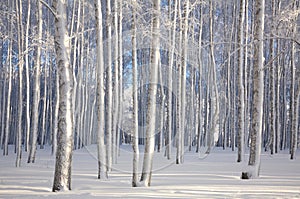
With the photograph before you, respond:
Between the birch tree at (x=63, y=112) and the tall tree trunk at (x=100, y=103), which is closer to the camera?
the birch tree at (x=63, y=112)

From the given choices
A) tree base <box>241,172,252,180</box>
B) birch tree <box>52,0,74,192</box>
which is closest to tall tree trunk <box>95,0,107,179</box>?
birch tree <box>52,0,74,192</box>

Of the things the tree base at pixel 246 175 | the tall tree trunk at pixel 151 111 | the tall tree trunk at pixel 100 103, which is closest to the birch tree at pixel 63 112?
the tall tree trunk at pixel 151 111

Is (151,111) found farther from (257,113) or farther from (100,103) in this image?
(257,113)

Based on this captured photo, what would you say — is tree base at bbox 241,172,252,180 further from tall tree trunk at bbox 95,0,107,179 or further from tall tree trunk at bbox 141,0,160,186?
tall tree trunk at bbox 95,0,107,179

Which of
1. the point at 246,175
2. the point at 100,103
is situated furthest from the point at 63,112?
the point at 246,175

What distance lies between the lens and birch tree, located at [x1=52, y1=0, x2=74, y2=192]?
7543mm

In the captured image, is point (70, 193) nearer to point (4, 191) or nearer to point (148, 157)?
point (4, 191)

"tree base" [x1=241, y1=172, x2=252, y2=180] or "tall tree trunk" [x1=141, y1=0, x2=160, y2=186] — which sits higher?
"tall tree trunk" [x1=141, y1=0, x2=160, y2=186]

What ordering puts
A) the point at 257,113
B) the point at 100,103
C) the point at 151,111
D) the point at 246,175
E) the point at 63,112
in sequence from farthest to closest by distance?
the point at 100,103, the point at 257,113, the point at 246,175, the point at 151,111, the point at 63,112

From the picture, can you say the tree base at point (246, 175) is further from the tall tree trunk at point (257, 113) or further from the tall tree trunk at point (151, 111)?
the tall tree trunk at point (151, 111)

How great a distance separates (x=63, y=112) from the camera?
Result: 25.1 ft

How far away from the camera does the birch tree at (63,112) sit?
754 cm

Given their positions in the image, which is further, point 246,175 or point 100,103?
point 100,103

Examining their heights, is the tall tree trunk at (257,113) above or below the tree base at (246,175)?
above
